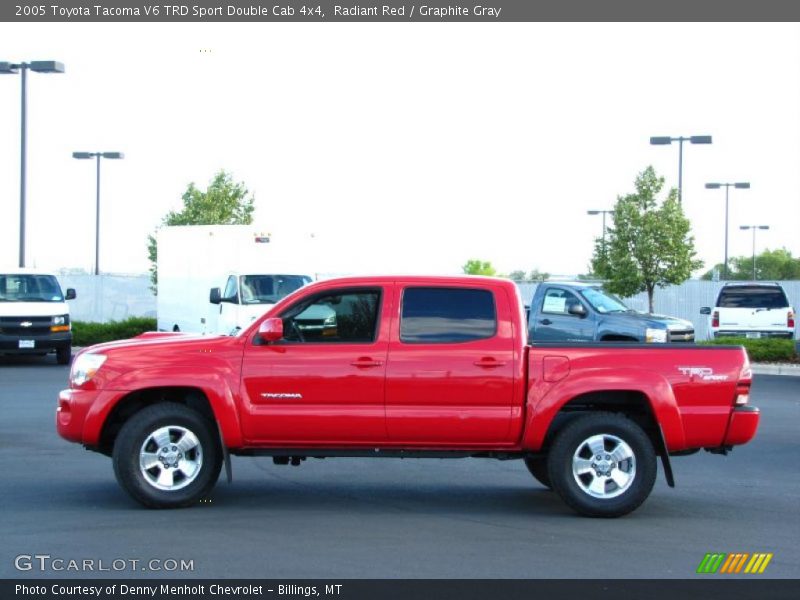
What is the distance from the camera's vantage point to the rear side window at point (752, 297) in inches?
1091

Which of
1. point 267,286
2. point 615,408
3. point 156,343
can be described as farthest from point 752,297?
point 156,343

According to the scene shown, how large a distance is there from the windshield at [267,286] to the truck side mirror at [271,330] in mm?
14271

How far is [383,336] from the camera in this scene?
9.05 meters

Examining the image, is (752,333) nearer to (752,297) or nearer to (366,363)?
(752,297)

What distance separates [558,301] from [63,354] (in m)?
11.3

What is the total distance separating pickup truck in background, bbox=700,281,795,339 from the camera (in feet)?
90.5

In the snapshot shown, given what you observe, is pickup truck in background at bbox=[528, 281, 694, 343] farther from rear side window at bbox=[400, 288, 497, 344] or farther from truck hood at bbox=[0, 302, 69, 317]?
rear side window at bbox=[400, 288, 497, 344]

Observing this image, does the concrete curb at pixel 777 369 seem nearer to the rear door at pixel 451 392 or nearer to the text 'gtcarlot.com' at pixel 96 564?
the rear door at pixel 451 392

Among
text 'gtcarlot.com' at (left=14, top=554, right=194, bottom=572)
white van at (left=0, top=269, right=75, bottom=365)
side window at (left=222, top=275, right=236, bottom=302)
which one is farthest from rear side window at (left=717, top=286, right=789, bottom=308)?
text 'gtcarlot.com' at (left=14, top=554, right=194, bottom=572)

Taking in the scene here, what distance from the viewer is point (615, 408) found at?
9430 mm

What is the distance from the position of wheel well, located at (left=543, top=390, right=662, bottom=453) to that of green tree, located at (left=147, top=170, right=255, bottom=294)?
3019 centimetres

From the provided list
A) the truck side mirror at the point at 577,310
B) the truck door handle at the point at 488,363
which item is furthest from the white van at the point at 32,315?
the truck door handle at the point at 488,363
